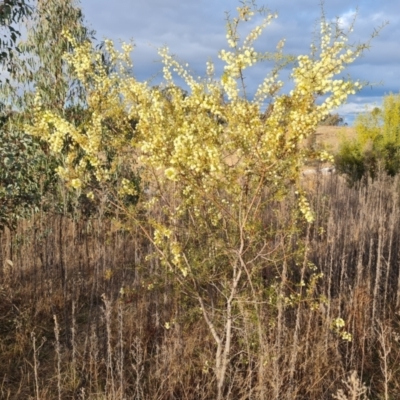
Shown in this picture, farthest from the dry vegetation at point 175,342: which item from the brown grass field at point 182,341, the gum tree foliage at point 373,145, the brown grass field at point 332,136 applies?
the gum tree foliage at point 373,145

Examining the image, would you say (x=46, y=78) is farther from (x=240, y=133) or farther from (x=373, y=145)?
(x=373, y=145)

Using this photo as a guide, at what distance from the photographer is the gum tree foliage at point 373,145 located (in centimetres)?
1359

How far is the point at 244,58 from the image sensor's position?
7.52 feet

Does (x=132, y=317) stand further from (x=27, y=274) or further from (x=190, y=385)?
(x=27, y=274)

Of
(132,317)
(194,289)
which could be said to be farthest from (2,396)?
(194,289)

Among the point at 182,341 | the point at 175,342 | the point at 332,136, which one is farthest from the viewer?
the point at 332,136

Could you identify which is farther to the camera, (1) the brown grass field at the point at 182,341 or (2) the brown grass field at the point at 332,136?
(2) the brown grass field at the point at 332,136

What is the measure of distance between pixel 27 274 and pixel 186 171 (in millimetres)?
3778

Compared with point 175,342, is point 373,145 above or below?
above

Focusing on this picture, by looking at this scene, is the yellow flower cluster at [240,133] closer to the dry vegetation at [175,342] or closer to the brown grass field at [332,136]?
the dry vegetation at [175,342]

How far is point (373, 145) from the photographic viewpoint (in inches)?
547

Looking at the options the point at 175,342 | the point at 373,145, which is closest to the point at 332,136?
the point at 373,145

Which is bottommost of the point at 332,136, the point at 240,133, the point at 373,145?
the point at 240,133

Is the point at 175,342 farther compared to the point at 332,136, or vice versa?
the point at 332,136
